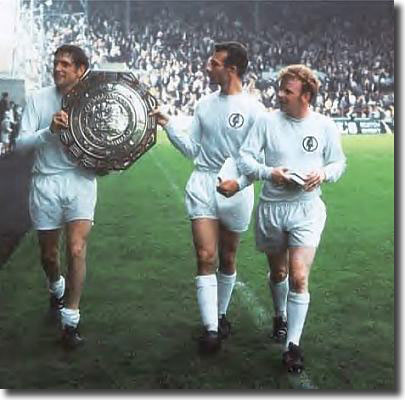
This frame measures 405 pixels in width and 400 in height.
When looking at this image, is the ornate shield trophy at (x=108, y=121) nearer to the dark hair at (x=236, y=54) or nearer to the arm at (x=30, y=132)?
the arm at (x=30, y=132)

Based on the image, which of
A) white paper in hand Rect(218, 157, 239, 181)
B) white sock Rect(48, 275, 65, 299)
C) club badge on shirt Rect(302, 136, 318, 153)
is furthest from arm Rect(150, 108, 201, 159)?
white sock Rect(48, 275, 65, 299)

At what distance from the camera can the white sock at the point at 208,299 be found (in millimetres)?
2617

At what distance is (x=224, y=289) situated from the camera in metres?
2.68

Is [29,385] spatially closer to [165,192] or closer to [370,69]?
[165,192]

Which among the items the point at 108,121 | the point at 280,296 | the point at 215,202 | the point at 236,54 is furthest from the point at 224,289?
the point at 236,54

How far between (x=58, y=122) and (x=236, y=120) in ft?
1.86

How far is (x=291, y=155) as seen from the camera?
8.31 ft

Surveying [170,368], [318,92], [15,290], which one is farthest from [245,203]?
[15,290]

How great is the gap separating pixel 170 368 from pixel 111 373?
0.20 metres

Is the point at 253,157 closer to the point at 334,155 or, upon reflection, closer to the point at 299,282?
the point at 334,155

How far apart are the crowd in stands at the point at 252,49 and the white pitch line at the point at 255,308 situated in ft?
0.76

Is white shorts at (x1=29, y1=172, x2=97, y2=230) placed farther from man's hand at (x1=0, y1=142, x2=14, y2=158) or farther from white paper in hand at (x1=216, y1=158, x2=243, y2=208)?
white paper in hand at (x1=216, y1=158, x2=243, y2=208)

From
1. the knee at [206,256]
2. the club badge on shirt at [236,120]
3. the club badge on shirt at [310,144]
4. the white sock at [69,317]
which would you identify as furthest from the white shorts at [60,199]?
the club badge on shirt at [310,144]

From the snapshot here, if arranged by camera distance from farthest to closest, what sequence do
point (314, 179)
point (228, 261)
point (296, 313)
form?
point (228, 261) < point (296, 313) < point (314, 179)
